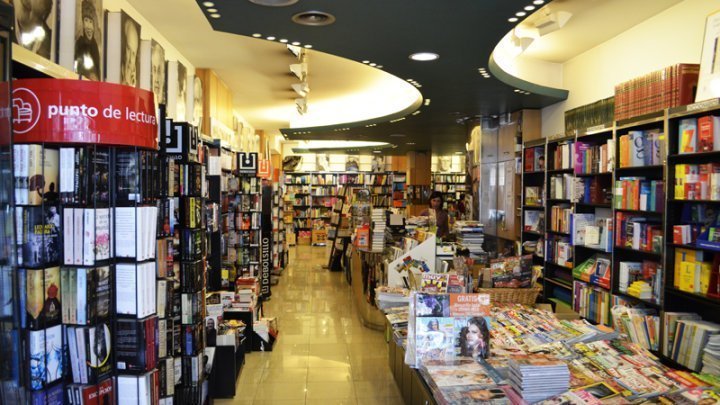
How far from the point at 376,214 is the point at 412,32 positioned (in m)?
3.79

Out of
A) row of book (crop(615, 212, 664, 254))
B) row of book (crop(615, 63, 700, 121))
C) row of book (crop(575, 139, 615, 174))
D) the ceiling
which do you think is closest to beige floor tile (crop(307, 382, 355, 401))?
row of book (crop(615, 212, 664, 254))

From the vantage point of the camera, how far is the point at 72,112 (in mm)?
2404

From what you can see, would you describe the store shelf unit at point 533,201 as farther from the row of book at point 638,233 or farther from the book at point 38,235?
the book at point 38,235

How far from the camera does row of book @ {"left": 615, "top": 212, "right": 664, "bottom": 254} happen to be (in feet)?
14.3

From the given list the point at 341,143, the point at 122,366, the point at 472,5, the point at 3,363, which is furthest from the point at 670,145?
Answer: the point at 341,143

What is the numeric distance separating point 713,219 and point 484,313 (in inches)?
84.7

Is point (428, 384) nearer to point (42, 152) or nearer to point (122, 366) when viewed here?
point (122, 366)

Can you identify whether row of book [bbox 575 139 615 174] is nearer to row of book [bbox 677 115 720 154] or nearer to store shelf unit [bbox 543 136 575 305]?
store shelf unit [bbox 543 136 575 305]

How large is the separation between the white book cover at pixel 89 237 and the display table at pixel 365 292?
4328mm

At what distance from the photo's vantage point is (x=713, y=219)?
152 inches

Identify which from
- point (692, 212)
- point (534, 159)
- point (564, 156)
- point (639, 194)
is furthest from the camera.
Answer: point (534, 159)

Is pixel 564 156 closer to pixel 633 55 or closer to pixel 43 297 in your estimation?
pixel 633 55

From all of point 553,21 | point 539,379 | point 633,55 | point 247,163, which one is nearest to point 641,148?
point 633,55

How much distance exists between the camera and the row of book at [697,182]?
12.0ft
